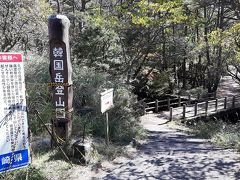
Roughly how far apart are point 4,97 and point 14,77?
336 mm

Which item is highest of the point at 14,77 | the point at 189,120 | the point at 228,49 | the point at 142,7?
the point at 142,7

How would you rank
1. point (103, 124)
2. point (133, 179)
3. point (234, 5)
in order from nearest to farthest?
point (133, 179)
point (103, 124)
point (234, 5)

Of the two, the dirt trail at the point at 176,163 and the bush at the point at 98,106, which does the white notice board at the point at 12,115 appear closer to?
the dirt trail at the point at 176,163

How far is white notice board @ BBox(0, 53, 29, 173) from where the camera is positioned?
4.30 metres

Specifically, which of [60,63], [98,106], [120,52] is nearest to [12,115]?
[60,63]

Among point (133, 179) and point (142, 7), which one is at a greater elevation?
point (142, 7)

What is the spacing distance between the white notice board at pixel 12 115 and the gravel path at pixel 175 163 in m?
1.86

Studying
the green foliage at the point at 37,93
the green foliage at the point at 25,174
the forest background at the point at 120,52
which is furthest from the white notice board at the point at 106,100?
the green foliage at the point at 25,174

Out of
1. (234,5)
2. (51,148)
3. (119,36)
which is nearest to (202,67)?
(119,36)

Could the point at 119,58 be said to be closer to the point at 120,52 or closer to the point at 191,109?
the point at 120,52

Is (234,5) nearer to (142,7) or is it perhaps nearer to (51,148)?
(142,7)

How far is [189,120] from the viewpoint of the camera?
14461mm

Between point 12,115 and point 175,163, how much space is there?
3968 mm

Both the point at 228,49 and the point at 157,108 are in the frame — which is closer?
the point at 157,108
